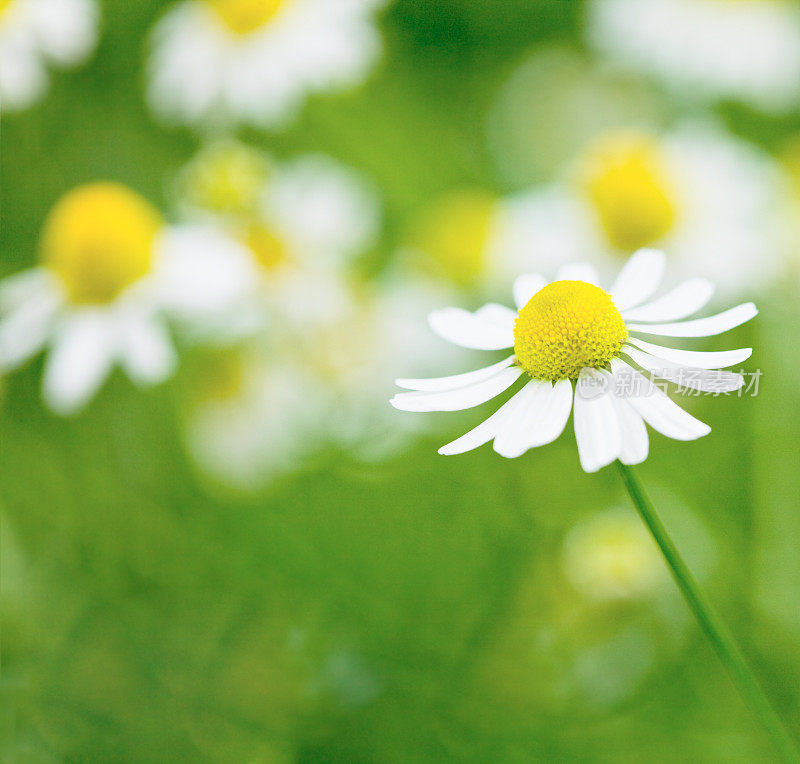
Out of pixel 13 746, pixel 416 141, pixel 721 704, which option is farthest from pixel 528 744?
pixel 416 141

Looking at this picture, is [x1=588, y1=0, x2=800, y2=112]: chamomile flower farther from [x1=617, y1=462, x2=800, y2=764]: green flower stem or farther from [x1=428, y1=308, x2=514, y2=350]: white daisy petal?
[x1=617, y1=462, x2=800, y2=764]: green flower stem

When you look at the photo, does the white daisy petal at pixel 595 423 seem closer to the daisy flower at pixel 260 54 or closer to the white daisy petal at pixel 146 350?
the white daisy petal at pixel 146 350

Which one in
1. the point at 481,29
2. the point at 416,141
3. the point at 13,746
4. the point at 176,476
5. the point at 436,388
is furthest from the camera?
the point at 481,29

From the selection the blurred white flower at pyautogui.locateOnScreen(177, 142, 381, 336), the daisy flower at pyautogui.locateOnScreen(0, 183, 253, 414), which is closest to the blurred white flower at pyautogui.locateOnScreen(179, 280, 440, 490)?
the blurred white flower at pyautogui.locateOnScreen(177, 142, 381, 336)

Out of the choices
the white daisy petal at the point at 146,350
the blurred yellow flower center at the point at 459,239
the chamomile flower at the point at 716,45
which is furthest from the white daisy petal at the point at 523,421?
the chamomile flower at the point at 716,45

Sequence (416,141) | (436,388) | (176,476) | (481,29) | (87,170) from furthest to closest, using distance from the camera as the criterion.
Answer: (481,29) → (416,141) → (87,170) → (176,476) → (436,388)

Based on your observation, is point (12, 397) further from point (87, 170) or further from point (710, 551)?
point (710, 551)
